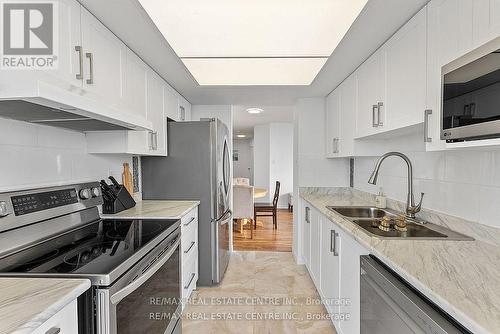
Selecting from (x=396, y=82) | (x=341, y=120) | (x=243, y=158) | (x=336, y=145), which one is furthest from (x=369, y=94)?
(x=243, y=158)

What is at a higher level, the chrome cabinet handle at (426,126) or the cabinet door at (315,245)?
the chrome cabinet handle at (426,126)

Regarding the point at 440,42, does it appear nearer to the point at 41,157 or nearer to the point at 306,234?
the point at 41,157

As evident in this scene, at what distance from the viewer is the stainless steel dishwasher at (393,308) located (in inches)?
32.3

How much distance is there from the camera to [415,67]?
4.86 feet

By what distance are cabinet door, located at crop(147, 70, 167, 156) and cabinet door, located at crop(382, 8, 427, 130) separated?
5.97 feet

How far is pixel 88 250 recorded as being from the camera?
4.10 ft

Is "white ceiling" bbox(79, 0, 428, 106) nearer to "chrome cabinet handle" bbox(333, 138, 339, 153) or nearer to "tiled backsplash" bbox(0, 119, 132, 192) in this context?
"chrome cabinet handle" bbox(333, 138, 339, 153)

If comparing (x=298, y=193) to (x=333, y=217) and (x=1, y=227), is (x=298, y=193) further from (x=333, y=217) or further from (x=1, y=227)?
(x=1, y=227)

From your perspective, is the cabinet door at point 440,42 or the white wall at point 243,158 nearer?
the cabinet door at point 440,42

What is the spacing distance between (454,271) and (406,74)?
1094 millimetres

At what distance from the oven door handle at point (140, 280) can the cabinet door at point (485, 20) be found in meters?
1.70

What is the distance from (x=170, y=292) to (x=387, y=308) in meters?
1.22

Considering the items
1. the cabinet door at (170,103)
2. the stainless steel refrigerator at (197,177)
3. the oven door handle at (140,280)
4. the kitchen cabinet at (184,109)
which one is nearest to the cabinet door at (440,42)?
the oven door handle at (140,280)

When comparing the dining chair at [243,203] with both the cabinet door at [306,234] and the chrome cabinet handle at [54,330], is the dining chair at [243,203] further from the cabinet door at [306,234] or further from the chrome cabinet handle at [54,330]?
the chrome cabinet handle at [54,330]
